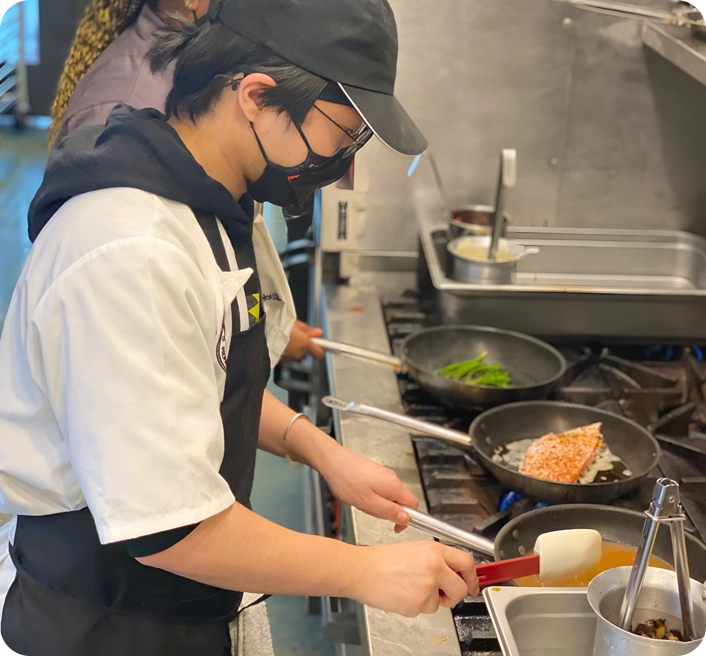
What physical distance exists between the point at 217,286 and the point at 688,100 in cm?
155

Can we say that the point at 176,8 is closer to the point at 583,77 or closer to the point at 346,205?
the point at 346,205

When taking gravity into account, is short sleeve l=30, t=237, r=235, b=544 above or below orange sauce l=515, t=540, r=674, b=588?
above

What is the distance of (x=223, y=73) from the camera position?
83 centimetres

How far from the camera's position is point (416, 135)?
913 millimetres

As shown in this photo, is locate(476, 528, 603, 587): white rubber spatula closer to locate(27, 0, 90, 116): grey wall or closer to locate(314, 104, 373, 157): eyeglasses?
locate(314, 104, 373, 157): eyeglasses

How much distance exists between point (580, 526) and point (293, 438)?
0.43m

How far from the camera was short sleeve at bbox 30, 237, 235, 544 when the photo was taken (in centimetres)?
70

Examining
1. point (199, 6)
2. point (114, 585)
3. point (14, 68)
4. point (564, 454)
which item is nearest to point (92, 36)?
point (199, 6)

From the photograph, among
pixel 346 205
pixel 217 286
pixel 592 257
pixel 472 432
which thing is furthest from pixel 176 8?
pixel 592 257

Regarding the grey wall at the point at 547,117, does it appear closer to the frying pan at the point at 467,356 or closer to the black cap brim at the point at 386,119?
the frying pan at the point at 467,356

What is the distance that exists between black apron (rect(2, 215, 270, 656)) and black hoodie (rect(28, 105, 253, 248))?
0.16 ft

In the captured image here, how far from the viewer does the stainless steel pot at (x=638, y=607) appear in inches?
29.8

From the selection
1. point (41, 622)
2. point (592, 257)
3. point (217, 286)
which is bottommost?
point (41, 622)

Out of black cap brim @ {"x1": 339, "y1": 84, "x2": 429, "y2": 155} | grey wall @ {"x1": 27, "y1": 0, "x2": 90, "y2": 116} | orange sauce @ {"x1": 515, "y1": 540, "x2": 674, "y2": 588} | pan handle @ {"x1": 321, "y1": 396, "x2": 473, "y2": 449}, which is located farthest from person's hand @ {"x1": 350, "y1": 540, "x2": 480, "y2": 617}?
grey wall @ {"x1": 27, "y1": 0, "x2": 90, "y2": 116}
